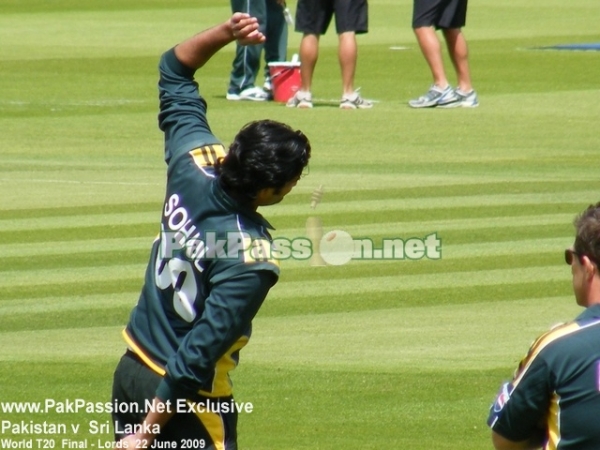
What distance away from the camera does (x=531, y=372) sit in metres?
3.79

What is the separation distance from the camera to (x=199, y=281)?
4379mm

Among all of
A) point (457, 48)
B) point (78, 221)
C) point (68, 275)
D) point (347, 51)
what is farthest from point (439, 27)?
point (68, 275)

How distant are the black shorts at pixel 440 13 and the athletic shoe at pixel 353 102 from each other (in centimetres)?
135

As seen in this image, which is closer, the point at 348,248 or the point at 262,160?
the point at 262,160

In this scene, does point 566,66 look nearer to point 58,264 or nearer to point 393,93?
point 393,93

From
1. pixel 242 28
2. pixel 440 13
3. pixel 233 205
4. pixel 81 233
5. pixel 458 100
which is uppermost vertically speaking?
pixel 242 28

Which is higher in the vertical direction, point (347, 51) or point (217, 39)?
point (217, 39)

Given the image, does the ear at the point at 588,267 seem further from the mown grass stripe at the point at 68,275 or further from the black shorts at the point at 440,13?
the black shorts at the point at 440,13

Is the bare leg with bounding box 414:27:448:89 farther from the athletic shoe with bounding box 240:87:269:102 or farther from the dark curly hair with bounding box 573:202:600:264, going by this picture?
the dark curly hair with bounding box 573:202:600:264

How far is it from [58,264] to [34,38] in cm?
1729

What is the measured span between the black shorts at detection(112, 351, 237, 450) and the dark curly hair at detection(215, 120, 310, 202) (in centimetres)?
63

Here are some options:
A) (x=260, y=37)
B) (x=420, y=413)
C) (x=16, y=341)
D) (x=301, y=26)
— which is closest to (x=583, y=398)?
(x=260, y=37)

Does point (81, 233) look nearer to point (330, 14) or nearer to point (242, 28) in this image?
point (330, 14)

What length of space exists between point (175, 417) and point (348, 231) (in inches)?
269
